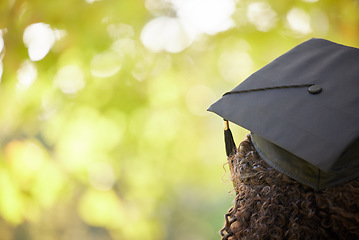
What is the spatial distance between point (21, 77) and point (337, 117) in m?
1.73

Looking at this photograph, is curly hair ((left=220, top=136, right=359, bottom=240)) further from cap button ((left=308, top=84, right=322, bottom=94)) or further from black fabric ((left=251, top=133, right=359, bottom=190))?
cap button ((left=308, top=84, right=322, bottom=94))

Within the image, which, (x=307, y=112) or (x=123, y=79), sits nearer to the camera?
(x=307, y=112)

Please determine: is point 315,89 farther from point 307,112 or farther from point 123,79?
point 123,79

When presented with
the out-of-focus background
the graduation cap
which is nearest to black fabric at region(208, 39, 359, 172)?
the graduation cap

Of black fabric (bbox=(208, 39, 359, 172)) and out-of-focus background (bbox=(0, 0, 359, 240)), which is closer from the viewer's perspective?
black fabric (bbox=(208, 39, 359, 172))

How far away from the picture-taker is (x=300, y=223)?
0.79 metres

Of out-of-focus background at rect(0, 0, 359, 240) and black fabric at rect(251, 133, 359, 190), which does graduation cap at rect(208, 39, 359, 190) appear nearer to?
black fabric at rect(251, 133, 359, 190)

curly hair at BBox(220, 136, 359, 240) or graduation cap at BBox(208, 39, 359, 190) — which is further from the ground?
graduation cap at BBox(208, 39, 359, 190)

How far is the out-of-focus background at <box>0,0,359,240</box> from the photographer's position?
6.32 feet

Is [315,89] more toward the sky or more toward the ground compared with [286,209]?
more toward the sky

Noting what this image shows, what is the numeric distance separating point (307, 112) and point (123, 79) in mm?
1524

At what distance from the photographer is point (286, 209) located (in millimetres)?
812

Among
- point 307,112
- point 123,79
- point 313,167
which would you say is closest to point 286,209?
point 313,167

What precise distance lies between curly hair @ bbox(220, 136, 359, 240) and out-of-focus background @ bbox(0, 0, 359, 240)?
46.6 inches
